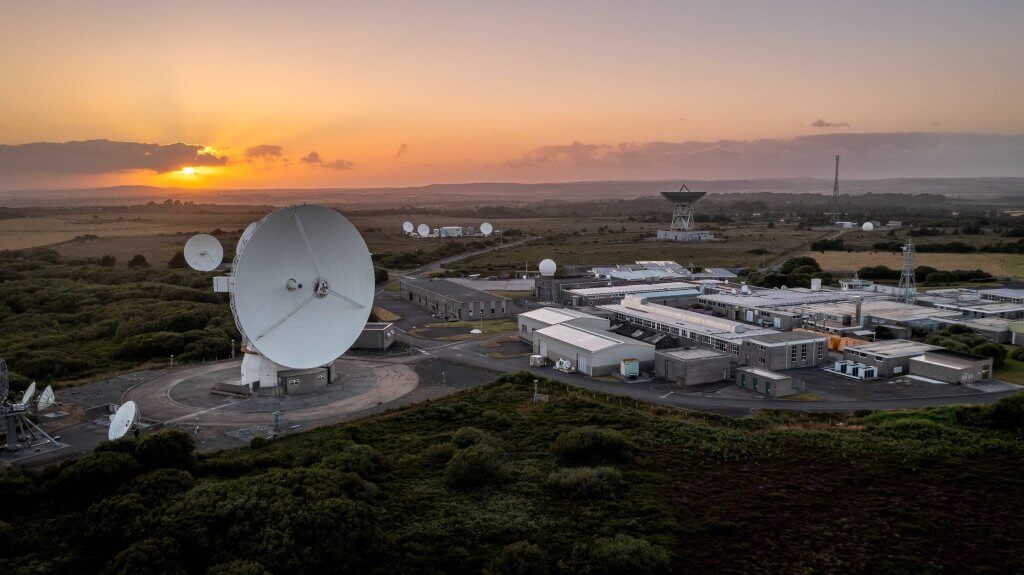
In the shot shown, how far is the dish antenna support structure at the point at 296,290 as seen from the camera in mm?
33688

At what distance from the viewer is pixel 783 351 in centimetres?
4175

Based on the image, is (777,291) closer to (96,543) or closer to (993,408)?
(993,408)

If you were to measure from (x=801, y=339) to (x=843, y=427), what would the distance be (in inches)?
509

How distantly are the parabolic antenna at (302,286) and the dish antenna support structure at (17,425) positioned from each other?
9.14m

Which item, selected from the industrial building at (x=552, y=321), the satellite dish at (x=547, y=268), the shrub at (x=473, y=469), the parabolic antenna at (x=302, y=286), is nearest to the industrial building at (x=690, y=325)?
the industrial building at (x=552, y=321)

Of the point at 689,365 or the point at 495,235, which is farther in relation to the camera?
the point at 495,235

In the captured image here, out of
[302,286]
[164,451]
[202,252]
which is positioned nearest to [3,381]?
[164,451]

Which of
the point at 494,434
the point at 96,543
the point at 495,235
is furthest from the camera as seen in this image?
the point at 495,235

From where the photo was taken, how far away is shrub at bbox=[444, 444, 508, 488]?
24344 millimetres

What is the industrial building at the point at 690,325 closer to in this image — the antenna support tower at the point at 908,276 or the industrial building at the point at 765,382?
the industrial building at the point at 765,382

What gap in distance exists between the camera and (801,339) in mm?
43438

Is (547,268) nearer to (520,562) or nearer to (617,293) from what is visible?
(617,293)

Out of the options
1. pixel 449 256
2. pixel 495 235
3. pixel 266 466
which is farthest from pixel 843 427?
pixel 495 235

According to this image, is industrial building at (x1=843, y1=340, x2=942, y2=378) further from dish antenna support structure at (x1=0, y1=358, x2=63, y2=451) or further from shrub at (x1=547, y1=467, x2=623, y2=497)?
dish antenna support structure at (x1=0, y1=358, x2=63, y2=451)
